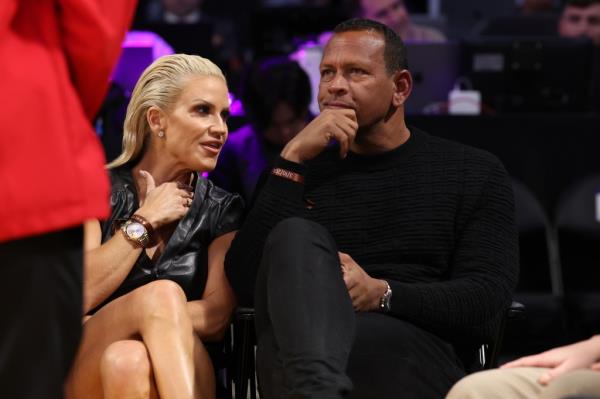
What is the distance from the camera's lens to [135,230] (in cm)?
308

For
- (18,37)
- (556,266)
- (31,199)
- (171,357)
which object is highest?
(18,37)

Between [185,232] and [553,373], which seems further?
[185,232]

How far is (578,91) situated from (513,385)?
3847 millimetres

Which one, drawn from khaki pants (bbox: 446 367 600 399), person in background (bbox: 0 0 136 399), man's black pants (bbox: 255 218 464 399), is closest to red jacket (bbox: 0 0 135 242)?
person in background (bbox: 0 0 136 399)

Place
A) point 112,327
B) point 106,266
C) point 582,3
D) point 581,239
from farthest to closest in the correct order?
point 582,3
point 581,239
point 106,266
point 112,327

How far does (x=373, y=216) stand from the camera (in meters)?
3.23

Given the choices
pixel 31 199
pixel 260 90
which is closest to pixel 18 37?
pixel 31 199

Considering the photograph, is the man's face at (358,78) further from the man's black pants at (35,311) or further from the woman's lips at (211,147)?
the man's black pants at (35,311)

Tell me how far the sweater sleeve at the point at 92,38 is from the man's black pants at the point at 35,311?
27 cm

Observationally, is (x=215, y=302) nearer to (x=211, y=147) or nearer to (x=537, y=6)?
(x=211, y=147)

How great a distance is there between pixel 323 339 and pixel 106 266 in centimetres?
76

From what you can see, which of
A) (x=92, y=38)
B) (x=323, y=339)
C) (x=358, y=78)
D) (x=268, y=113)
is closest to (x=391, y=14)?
(x=268, y=113)

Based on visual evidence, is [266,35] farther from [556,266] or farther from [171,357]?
[171,357]

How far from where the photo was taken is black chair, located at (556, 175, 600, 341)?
462 centimetres
